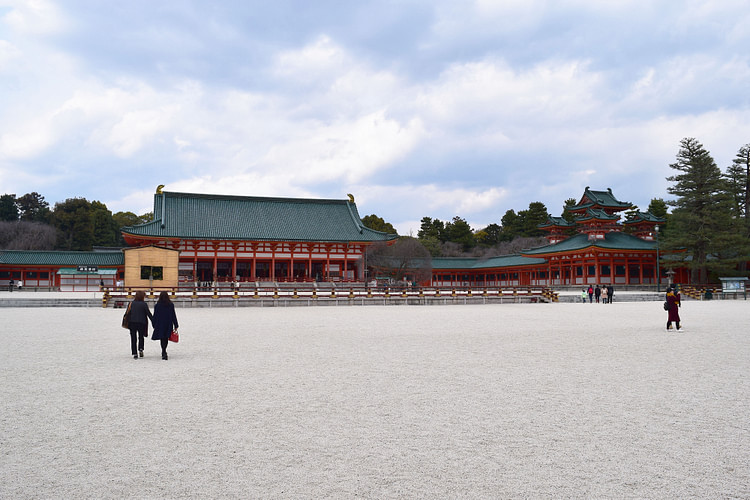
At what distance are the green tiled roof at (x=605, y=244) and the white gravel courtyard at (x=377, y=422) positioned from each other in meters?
34.8

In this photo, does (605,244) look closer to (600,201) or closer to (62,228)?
(600,201)

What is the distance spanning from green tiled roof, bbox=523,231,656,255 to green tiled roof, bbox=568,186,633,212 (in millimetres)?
2954

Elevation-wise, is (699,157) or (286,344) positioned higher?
(699,157)

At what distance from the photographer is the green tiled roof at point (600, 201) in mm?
47719

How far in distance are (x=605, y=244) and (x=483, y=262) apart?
17.1 meters

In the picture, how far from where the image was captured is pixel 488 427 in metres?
5.08

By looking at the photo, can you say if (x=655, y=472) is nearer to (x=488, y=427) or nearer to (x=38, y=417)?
(x=488, y=427)

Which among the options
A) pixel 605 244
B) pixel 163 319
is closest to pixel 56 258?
pixel 163 319

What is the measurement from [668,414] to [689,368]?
3.31m

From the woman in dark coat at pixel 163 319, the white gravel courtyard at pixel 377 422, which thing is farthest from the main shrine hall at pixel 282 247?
the white gravel courtyard at pixel 377 422

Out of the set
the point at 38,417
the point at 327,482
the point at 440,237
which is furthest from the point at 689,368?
the point at 440,237

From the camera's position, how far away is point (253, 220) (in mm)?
44312

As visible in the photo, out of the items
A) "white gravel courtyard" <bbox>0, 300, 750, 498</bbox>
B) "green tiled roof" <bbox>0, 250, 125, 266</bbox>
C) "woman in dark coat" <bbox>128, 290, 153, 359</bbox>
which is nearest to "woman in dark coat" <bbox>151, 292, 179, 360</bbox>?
"woman in dark coat" <bbox>128, 290, 153, 359</bbox>

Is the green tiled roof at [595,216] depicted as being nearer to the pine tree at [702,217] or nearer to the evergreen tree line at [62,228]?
the pine tree at [702,217]
